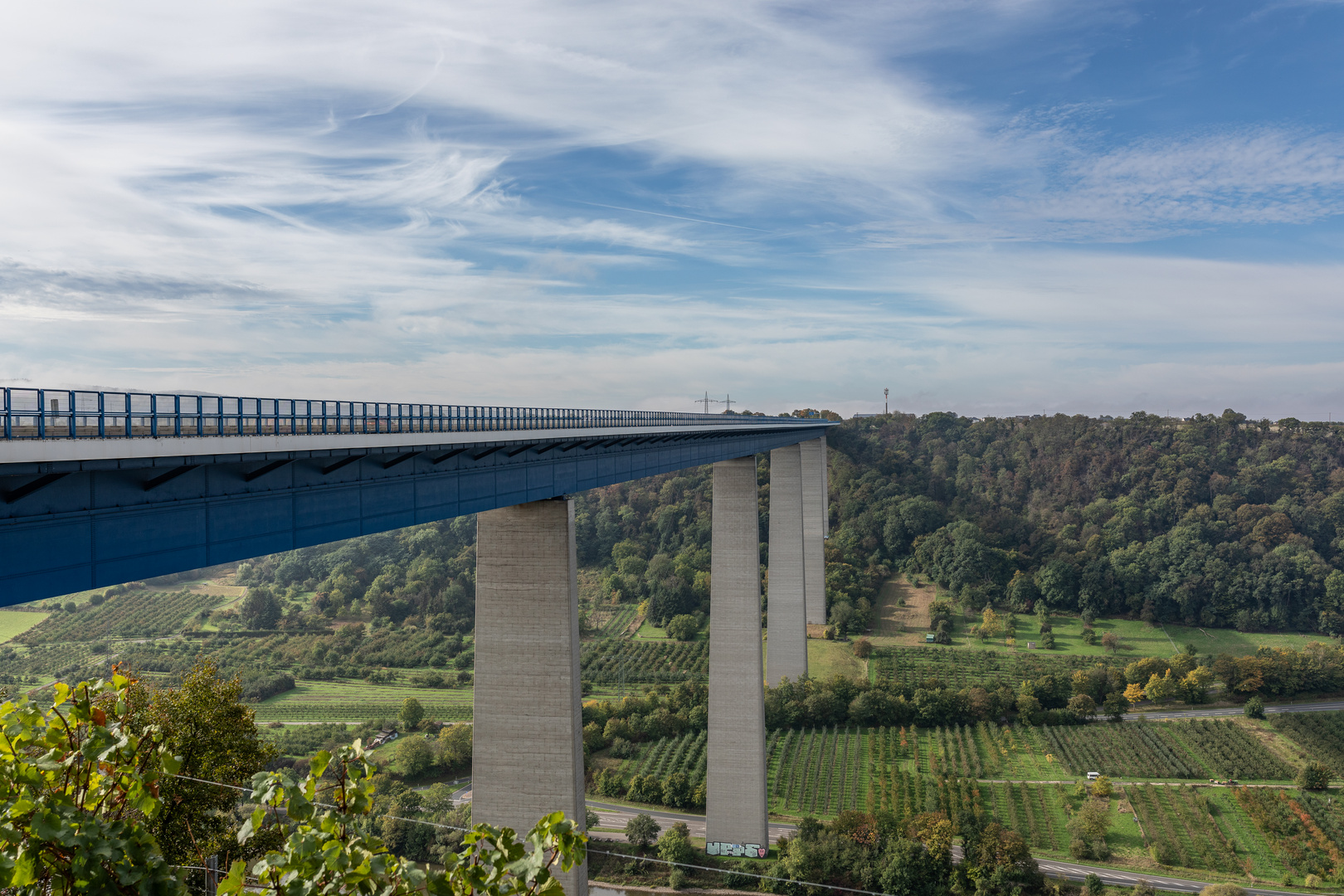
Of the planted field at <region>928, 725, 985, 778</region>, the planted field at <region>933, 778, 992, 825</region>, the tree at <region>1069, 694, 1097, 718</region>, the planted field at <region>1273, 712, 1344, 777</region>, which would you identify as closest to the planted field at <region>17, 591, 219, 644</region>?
the planted field at <region>928, 725, 985, 778</region>

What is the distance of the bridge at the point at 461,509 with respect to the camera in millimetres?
8750

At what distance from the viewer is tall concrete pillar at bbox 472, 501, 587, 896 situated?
18.9 meters

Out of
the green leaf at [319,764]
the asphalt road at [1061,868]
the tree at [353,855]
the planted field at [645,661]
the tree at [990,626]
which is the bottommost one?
the asphalt road at [1061,868]

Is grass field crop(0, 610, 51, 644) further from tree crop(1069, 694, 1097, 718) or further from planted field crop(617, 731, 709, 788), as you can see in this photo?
tree crop(1069, 694, 1097, 718)

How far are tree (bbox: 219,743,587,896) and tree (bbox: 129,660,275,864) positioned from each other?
49.3ft

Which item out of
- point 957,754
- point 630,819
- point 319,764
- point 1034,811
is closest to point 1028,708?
point 957,754

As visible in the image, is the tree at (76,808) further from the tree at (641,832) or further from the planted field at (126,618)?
the planted field at (126,618)

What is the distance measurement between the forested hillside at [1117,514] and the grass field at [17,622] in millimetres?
84419

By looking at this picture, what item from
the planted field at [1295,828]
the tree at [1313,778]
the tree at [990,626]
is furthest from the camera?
the tree at [990,626]

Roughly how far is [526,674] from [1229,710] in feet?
193

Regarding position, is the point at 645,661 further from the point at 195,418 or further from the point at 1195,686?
the point at 195,418

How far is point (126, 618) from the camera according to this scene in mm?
79688

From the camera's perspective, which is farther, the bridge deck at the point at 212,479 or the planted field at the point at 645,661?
the planted field at the point at 645,661

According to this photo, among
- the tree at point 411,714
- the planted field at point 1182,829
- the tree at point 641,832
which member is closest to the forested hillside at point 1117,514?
the planted field at point 1182,829
